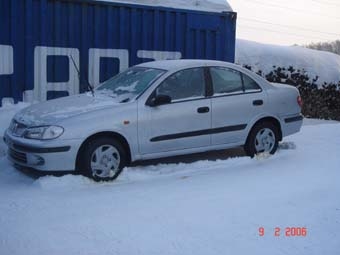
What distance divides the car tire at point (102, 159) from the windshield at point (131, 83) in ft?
2.23

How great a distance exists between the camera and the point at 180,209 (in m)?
5.72

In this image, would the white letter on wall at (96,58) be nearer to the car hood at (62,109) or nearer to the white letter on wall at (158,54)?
the white letter on wall at (158,54)

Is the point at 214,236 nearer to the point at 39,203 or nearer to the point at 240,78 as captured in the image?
the point at 39,203

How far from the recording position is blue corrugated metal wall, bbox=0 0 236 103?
10234 mm

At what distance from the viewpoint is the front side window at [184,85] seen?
7449 millimetres

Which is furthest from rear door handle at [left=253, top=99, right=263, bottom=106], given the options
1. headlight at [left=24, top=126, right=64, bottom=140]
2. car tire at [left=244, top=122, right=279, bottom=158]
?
headlight at [left=24, top=126, right=64, bottom=140]

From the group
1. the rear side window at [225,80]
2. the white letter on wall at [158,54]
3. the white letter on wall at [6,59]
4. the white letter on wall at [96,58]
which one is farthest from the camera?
the white letter on wall at [158,54]

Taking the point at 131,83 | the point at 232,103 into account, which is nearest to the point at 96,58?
the point at 131,83

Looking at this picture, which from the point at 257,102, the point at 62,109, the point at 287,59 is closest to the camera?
the point at 62,109

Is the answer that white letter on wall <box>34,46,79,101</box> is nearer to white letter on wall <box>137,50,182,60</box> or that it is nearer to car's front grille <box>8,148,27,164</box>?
white letter on wall <box>137,50,182,60</box>

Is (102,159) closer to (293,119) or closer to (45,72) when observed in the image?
(293,119)

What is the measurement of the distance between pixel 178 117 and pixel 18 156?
2048mm

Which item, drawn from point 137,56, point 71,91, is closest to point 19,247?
point 71,91
